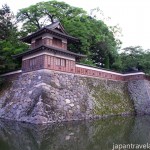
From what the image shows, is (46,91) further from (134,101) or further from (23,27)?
(23,27)

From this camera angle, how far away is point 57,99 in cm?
1681

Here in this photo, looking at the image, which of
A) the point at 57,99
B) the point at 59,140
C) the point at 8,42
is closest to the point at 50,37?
the point at 57,99

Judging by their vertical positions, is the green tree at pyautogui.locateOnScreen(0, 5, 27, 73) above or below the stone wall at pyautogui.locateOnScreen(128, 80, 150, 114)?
above

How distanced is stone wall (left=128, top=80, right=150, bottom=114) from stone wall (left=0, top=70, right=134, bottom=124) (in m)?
1.21

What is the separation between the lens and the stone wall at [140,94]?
22.9 metres

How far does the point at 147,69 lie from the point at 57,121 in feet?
58.4

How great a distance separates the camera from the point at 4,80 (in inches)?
904

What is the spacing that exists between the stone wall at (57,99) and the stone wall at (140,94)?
1.21 metres

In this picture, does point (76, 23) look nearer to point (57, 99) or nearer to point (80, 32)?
point (80, 32)

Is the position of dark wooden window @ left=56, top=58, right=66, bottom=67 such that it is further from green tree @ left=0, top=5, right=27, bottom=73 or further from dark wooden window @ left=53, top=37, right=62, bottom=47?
green tree @ left=0, top=5, right=27, bottom=73

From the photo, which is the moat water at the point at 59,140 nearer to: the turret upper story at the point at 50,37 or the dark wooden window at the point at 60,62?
the dark wooden window at the point at 60,62

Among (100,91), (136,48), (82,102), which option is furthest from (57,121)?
(136,48)

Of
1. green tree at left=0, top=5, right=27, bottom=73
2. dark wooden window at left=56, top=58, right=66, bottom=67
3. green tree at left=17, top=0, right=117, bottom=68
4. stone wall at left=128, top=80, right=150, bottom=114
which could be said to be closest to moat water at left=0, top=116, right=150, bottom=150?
dark wooden window at left=56, top=58, right=66, bottom=67

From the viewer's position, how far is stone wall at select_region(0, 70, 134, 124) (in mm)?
15875
